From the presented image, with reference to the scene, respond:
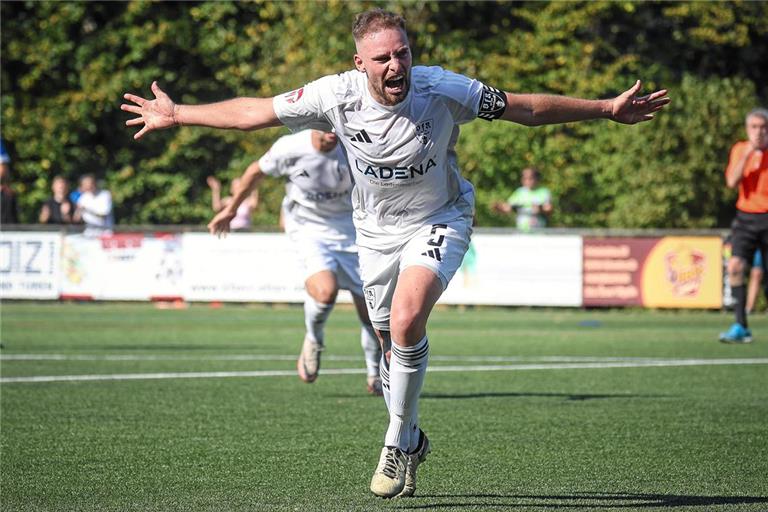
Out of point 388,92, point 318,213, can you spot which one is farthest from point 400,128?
point 318,213

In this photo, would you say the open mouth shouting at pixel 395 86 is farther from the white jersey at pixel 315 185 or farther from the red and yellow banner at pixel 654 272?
the red and yellow banner at pixel 654 272

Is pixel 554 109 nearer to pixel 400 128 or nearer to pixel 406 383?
pixel 400 128

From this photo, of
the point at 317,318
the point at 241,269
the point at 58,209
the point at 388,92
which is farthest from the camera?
the point at 58,209

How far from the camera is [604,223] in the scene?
27.4 m

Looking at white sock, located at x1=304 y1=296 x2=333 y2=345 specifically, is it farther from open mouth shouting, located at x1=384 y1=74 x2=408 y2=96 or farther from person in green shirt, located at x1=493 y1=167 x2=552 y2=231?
person in green shirt, located at x1=493 y1=167 x2=552 y2=231

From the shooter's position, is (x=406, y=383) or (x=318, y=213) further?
(x=318, y=213)

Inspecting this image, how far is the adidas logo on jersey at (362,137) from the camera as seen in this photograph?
6213 mm

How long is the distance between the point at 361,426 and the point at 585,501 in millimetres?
2657

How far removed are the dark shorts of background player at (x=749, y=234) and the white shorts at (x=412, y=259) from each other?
8808mm

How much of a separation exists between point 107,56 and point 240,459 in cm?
2582

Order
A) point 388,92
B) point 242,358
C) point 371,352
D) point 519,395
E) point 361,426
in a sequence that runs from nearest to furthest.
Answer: point 388,92 → point 361,426 → point 519,395 → point 371,352 → point 242,358

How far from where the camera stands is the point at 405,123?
20.3 ft

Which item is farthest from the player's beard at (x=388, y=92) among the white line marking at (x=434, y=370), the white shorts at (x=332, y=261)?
the white line marking at (x=434, y=370)

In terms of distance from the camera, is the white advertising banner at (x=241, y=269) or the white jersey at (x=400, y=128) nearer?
the white jersey at (x=400, y=128)
